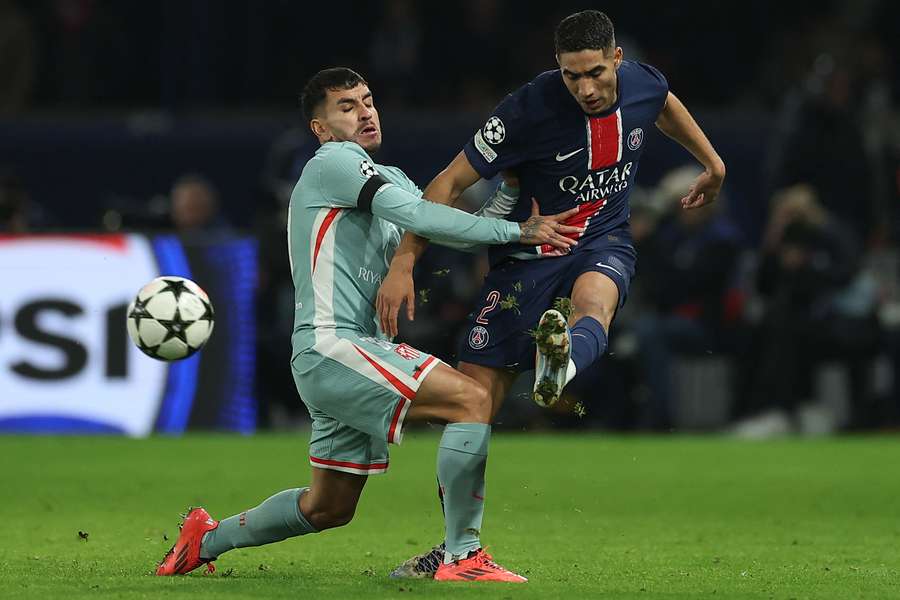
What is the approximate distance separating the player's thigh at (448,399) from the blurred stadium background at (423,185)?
6429 mm

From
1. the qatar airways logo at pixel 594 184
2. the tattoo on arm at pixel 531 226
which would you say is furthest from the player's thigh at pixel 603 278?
the tattoo on arm at pixel 531 226

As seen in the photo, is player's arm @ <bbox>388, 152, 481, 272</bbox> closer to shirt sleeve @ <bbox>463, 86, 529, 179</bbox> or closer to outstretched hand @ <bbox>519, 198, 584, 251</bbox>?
shirt sleeve @ <bbox>463, 86, 529, 179</bbox>

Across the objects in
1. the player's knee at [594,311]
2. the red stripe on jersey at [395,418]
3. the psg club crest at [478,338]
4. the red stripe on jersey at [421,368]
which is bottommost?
the red stripe on jersey at [395,418]

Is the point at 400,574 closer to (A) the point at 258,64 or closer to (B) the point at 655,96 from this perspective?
(B) the point at 655,96

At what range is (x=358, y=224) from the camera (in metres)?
6.00

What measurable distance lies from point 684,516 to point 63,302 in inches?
217

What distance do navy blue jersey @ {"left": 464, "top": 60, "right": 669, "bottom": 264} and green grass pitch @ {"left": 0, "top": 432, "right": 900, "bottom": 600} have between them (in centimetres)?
136

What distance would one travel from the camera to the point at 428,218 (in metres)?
5.80

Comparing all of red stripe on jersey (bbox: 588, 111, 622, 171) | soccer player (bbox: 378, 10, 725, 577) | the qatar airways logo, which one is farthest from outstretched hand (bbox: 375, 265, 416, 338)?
red stripe on jersey (bbox: 588, 111, 622, 171)

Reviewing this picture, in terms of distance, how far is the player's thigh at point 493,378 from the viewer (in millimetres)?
6152

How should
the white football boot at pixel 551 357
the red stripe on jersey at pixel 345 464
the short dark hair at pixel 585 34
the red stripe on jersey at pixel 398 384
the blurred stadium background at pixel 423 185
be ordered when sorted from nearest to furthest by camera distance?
the white football boot at pixel 551 357 < the red stripe on jersey at pixel 398 384 < the red stripe on jersey at pixel 345 464 < the short dark hair at pixel 585 34 < the blurred stadium background at pixel 423 185

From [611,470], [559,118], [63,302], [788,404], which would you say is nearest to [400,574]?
[559,118]

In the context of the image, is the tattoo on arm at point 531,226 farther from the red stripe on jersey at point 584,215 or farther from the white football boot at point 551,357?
the white football boot at point 551,357

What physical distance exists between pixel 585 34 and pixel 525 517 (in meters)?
3.07
